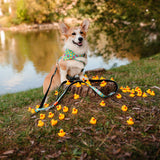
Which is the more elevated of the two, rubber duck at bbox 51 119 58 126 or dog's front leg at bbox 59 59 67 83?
dog's front leg at bbox 59 59 67 83

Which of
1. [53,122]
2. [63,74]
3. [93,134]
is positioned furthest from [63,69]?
[93,134]

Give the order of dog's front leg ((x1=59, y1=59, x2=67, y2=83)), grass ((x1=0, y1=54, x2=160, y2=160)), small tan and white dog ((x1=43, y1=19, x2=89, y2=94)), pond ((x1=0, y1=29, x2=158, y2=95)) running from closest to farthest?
grass ((x1=0, y1=54, x2=160, y2=160)) < small tan and white dog ((x1=43, y1=19, x2=89, y2=94)) < dog's front leg ((x1=59, y1=59, x2=67, y2=83)) < pond ((x1=0, y1=29, x2=158, y2=95))

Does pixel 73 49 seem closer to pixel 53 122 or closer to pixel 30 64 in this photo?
pixel 53 122

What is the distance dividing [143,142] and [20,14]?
5170 centimetres

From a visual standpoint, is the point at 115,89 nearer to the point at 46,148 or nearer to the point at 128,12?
the point at 46,148

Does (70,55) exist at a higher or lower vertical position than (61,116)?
higher

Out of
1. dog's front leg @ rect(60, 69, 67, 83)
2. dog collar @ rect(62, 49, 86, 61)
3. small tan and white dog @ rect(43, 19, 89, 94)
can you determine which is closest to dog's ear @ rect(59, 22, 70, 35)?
small tan and white dog @ rect(43, 19, 89, 94)

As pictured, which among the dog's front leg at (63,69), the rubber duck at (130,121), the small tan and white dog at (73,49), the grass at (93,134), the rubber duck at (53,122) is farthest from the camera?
the dog's front leg at (63,69)

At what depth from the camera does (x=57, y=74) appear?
4.34 m

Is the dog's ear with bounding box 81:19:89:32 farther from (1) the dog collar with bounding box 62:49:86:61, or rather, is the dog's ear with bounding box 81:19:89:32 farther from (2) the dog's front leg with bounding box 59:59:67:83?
(2) the dog's front leg with bounding box 59:59:67:83

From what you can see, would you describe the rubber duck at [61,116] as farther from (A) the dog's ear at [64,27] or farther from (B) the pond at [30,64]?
(B) the pond at [30,64]

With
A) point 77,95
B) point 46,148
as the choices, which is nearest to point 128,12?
point 77,95

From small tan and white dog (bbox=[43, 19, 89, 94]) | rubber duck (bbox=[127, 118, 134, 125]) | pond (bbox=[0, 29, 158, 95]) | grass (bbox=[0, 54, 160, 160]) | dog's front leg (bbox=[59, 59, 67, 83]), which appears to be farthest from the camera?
pond (bbox=[0, 29, 158, 95])

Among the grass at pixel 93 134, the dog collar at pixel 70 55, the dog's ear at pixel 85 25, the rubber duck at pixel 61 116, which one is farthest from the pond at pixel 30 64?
the rubber duck at pixel 61 116
